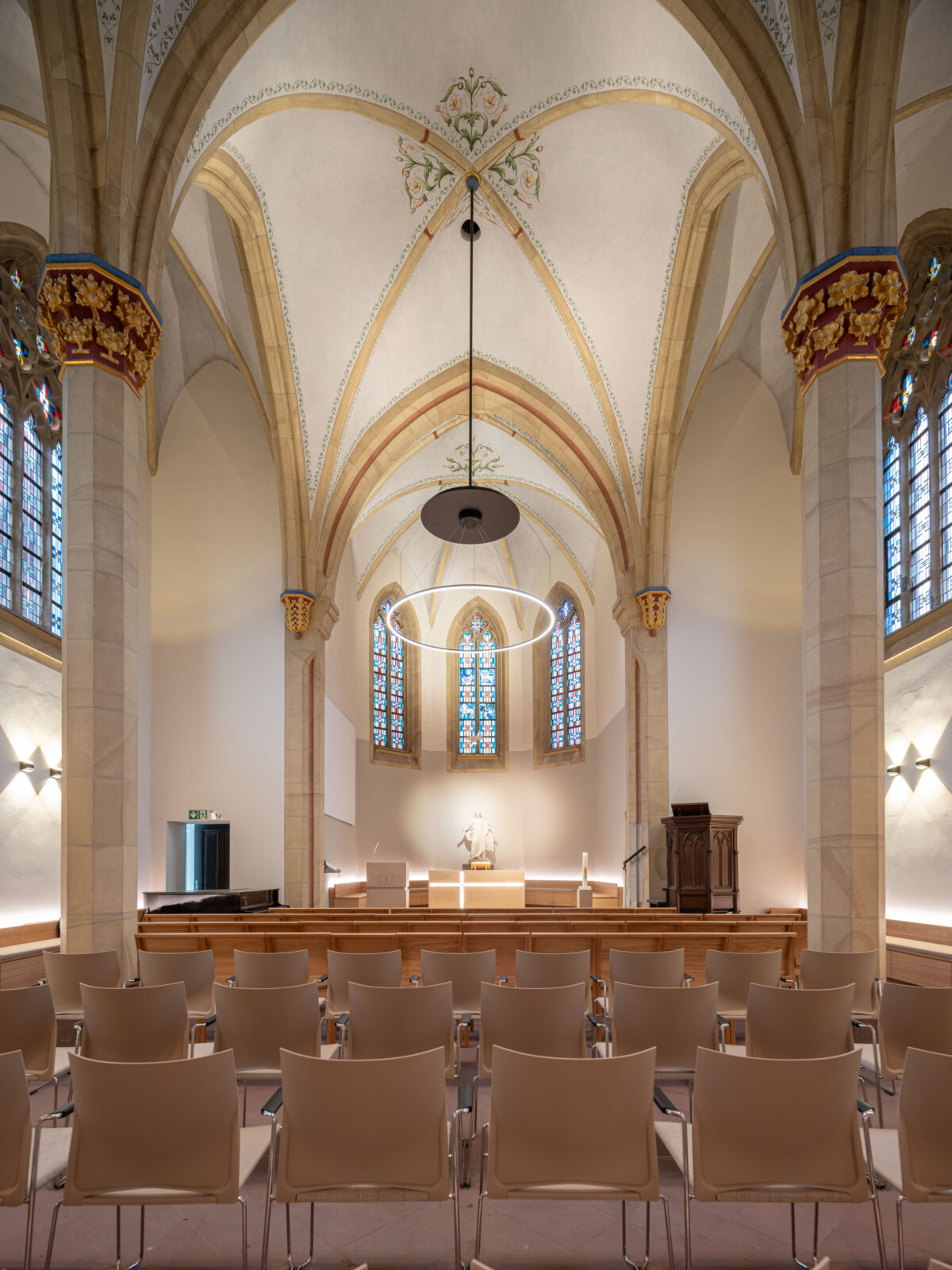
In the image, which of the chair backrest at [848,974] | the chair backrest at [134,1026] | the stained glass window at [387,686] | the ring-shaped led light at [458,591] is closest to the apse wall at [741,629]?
the ring-shaped led light at [458,591]

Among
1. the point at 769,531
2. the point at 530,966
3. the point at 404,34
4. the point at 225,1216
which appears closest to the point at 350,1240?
the point at 225,1216

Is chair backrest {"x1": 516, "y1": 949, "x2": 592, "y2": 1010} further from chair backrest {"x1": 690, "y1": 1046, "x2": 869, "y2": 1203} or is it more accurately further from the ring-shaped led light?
the ring-shaped led light

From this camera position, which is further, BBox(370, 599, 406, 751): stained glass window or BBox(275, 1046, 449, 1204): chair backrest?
BBox(370, 599, 406, 751): stained glass window

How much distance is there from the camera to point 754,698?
622 inches

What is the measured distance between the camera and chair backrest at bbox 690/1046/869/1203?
9.89 feet

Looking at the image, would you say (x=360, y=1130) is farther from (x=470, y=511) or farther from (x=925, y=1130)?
(x=470, y=511)

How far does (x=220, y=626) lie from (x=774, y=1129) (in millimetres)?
14568

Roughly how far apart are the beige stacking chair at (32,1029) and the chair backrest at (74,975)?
3.68ft

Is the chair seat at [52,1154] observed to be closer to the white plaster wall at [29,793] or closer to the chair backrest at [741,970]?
the chair backrest at [741,970]

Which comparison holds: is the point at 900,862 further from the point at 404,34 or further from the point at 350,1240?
the point at 404,34

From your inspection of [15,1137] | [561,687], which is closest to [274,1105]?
[15,1137]

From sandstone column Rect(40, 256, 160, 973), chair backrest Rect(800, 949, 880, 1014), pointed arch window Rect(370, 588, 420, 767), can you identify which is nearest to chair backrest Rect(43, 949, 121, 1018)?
sandstone column Rect(40, 256, 160, 973)

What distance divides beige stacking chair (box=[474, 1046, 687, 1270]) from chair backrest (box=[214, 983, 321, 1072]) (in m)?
1.53

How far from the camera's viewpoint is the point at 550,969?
533cm
